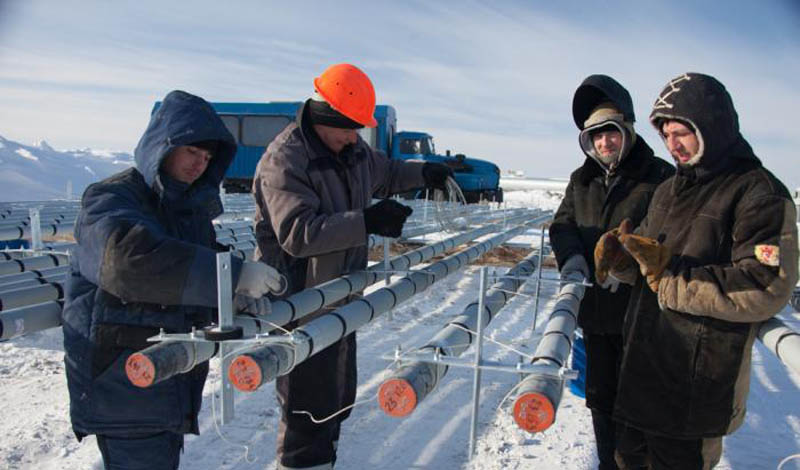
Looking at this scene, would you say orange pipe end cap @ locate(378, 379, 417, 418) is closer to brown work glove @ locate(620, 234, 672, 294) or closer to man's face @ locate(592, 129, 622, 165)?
brown work glove @ locate(620, 234, 672, 294)

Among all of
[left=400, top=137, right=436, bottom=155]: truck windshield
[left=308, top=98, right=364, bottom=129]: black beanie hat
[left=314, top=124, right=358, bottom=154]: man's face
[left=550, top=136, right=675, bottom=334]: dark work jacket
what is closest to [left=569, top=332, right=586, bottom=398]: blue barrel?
[left=550, top=136, right=675, bottom=334]: dark work jacket

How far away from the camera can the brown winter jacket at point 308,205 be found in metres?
2.29

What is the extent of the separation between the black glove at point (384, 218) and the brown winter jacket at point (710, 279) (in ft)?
3.39

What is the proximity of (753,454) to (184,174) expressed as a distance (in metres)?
3.60

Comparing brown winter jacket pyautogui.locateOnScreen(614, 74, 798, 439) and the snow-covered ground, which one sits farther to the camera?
the snow-covered ground

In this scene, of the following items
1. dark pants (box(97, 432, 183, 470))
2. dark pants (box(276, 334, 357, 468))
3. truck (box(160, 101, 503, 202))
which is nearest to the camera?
dark pants (box(97, 432, 183, 470))

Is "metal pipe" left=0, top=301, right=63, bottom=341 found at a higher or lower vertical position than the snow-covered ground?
higher

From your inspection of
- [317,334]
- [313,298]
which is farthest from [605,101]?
[317,334]

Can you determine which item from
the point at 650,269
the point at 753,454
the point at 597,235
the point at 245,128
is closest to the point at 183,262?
the point at 650,269

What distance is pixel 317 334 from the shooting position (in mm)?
1925

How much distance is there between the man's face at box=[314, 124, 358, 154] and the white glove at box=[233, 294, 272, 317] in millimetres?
843

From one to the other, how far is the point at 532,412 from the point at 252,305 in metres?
1.07

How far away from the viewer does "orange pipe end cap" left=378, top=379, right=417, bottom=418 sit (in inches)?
56.1

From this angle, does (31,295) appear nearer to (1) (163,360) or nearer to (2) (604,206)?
(1) (163,360)
